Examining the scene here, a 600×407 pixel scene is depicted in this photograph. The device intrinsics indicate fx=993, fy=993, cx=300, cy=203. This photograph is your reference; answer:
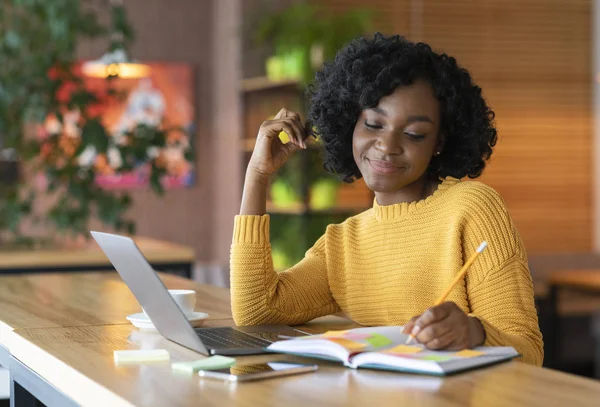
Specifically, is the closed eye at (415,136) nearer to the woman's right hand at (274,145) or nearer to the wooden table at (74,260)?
the woman's right hand at (274,145)

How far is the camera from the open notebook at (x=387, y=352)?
4.35 feet

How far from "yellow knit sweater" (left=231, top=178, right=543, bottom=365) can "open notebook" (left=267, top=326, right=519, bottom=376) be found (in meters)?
0.18

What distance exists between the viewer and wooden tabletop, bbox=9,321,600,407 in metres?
1.19

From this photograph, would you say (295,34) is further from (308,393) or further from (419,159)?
(308,393)

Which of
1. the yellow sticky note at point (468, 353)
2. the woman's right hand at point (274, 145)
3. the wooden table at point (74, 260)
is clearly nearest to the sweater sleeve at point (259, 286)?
the woman's right hand at point (274, 145)

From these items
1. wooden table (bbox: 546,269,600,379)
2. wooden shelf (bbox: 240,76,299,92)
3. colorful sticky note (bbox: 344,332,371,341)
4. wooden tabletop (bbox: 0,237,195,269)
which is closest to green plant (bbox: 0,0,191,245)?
wooden tabletop (bbox: 0,237,195,269)

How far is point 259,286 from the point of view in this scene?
1.91 metres

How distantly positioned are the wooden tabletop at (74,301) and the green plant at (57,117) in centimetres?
165

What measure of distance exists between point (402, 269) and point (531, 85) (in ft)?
16.9

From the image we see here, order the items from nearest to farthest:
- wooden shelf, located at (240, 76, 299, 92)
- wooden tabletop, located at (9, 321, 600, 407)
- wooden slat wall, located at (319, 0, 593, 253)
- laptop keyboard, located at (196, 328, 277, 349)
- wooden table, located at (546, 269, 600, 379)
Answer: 1. wooden tabletop, located at (9, 321, 600, 407)
2. laptop keyboard, located at (196, 328, 277, 349)
3. wooden table, located at (546, 269, 600, 379)
4. wooden shelf, located at (240, 76, 299, 92)
5. wooden slat wall, located at (319, 0, 593, 253)

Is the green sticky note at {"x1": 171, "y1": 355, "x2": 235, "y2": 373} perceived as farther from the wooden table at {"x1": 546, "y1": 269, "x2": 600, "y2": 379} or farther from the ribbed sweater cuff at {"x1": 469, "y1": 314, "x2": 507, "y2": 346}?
the wooden table at {"x1": 546, "y1": 269, "x2": 600, "y2": 379}

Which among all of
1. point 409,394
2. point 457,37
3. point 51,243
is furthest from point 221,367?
point 457,37

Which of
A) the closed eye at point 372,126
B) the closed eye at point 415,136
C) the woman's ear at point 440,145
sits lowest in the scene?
the woman's ear at point 440,145

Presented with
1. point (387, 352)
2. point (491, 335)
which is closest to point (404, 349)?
point (387, 352)
